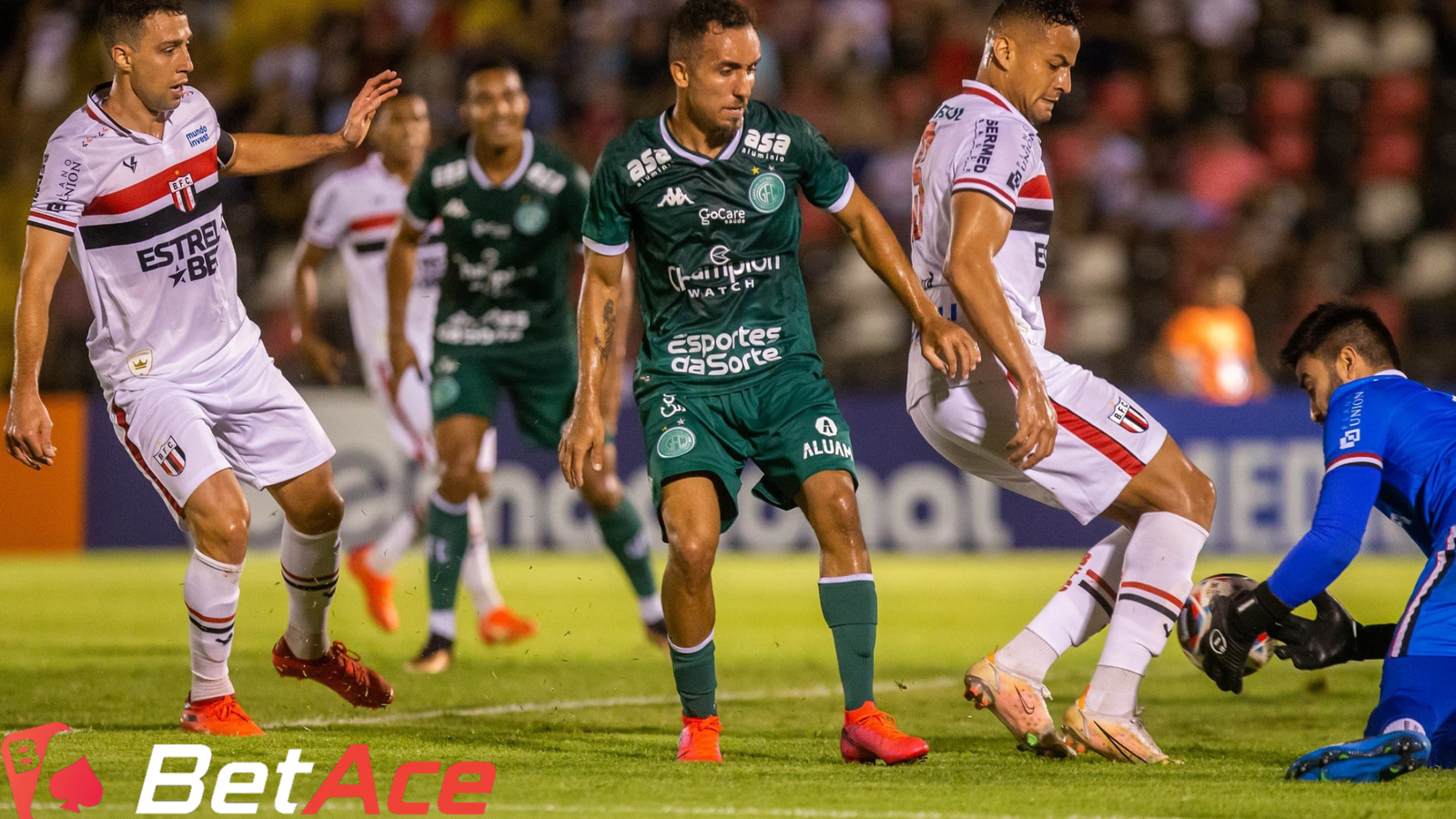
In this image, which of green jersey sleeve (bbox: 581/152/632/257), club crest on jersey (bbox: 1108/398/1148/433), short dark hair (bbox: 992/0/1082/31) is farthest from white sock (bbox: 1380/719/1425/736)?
green jersey sleeve (bbox: 581/152/632/257)

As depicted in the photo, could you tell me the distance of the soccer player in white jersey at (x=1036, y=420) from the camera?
5527 millimetres

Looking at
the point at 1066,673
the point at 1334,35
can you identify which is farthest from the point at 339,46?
the point at 1066,673

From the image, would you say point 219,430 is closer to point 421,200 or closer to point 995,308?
point 421,200

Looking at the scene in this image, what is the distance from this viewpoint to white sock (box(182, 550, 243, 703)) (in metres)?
6.07

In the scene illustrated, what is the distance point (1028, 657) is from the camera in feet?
19.0

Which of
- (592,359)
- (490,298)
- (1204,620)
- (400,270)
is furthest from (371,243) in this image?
(1204,620)

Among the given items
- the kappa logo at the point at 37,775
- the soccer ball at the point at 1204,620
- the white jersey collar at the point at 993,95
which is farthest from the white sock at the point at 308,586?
the soccer ball at the point at 1204,620

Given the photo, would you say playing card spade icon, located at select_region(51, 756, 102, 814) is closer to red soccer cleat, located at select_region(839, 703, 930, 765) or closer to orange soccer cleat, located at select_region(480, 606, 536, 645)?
red soccer cleat, located at select_region(839, 703, 930, 765)

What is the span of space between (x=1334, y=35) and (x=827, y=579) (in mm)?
13256

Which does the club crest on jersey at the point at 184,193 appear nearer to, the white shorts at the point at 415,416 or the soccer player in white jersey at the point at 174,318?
the soccer player in white jersey at the point at 174,318

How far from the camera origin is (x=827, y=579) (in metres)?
5.63

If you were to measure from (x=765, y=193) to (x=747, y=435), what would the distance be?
0.81m

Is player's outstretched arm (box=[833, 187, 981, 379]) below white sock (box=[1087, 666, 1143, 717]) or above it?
above

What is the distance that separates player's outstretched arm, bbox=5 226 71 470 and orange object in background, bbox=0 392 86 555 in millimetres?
9251
